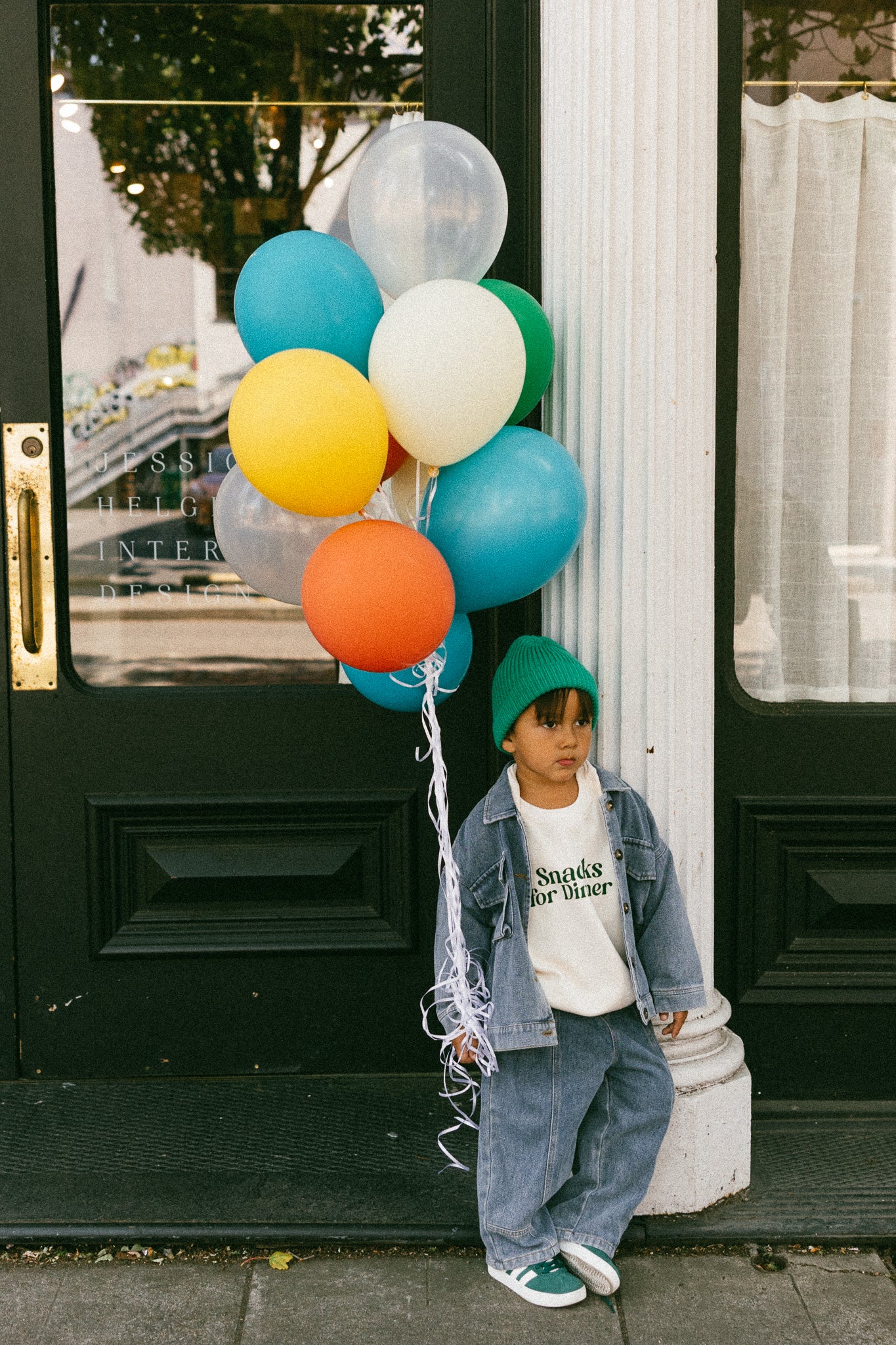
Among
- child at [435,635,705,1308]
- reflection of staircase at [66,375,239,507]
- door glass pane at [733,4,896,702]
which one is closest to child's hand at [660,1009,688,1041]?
child at [435,635,705,1308]

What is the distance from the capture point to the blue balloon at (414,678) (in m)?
2.38

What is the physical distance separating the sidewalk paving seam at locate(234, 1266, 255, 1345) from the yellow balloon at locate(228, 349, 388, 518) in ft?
5.24

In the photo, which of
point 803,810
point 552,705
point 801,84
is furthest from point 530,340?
point 803,810

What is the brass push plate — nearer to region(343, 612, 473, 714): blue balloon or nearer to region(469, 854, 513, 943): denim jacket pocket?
region(343, 612, 473, 714): blue balloon

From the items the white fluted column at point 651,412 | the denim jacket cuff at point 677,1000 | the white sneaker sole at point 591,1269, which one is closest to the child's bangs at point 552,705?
the white fluted column at point 651,412

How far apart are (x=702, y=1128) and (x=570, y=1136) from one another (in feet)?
1.14

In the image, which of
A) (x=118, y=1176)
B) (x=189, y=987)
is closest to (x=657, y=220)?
(x=189, y=987)

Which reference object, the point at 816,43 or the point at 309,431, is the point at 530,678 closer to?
the point at 309,431

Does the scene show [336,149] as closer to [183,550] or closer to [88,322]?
[88,322]

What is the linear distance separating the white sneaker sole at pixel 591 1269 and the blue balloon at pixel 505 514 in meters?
1.36

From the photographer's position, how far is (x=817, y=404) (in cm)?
305

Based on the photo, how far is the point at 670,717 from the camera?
263 cm

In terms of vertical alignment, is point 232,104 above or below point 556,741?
above

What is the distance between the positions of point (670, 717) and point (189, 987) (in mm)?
1509
